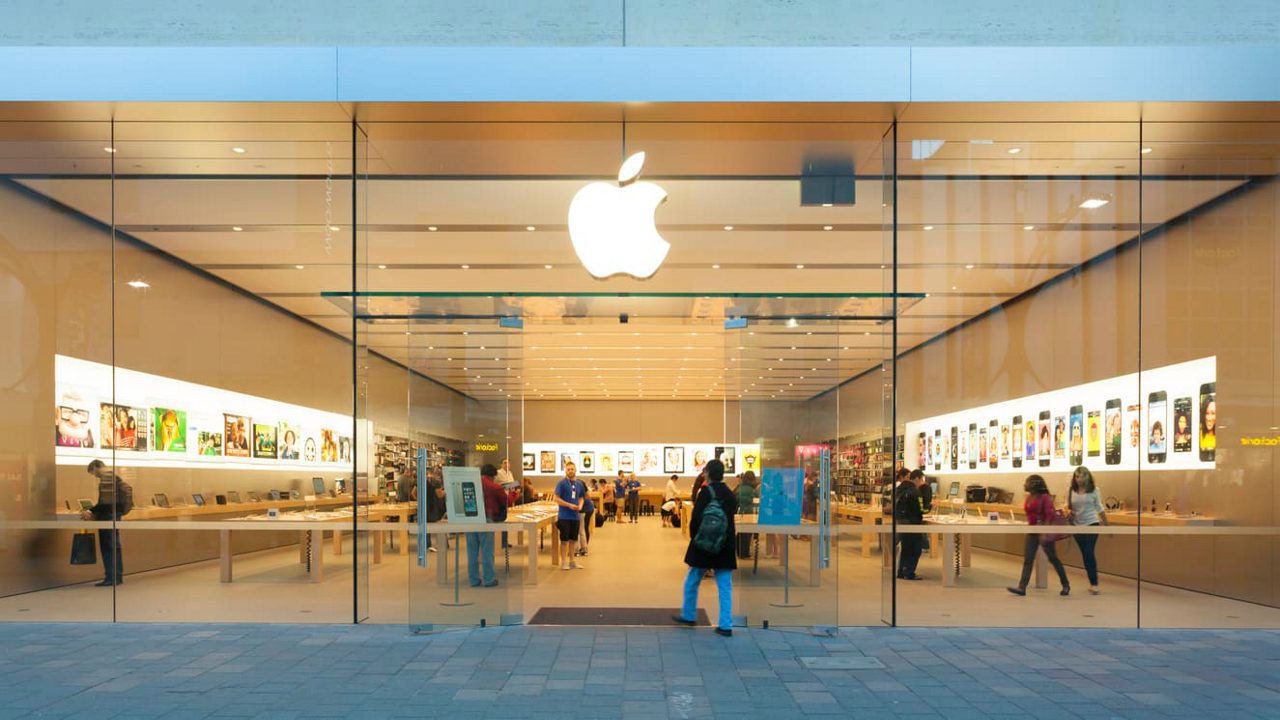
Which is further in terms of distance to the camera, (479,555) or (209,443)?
(209,443)

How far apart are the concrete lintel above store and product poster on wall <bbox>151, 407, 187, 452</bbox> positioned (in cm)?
324

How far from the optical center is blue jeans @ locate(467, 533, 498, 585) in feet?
27.8

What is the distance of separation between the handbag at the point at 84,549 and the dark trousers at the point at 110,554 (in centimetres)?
10

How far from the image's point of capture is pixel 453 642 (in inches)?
306

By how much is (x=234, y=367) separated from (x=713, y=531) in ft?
17.6

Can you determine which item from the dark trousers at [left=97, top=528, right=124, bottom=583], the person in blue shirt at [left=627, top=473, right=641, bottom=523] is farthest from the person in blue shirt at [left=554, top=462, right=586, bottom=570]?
the person in blue shirt at [left=627, top=473, right=641, bottom=523]

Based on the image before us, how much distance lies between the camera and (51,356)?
9.80 meters

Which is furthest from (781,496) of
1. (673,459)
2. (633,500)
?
(673,459)

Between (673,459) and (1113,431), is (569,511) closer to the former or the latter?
(1113,431)

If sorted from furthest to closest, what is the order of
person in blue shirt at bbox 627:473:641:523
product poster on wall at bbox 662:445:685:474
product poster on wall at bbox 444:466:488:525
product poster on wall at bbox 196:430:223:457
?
1. product poster on wall at bbox 662:445:685:474
2. person in blue shirt at bbox 627:473:641:523
3. product poster on wall at bbox 196:430:223:457
4. product poster on wall at bbox 444:466:488:525

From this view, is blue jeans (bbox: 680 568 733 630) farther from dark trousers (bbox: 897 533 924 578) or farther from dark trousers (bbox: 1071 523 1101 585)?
dark trousers (bbox: 1071 523 1101 585)

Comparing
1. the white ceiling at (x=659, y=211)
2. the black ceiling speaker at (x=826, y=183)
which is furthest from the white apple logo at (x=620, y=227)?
the black ceiling speaker at (x=826, y=183)

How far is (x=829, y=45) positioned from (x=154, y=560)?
747 centimetres

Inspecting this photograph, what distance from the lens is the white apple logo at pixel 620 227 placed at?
9289 millimetres
